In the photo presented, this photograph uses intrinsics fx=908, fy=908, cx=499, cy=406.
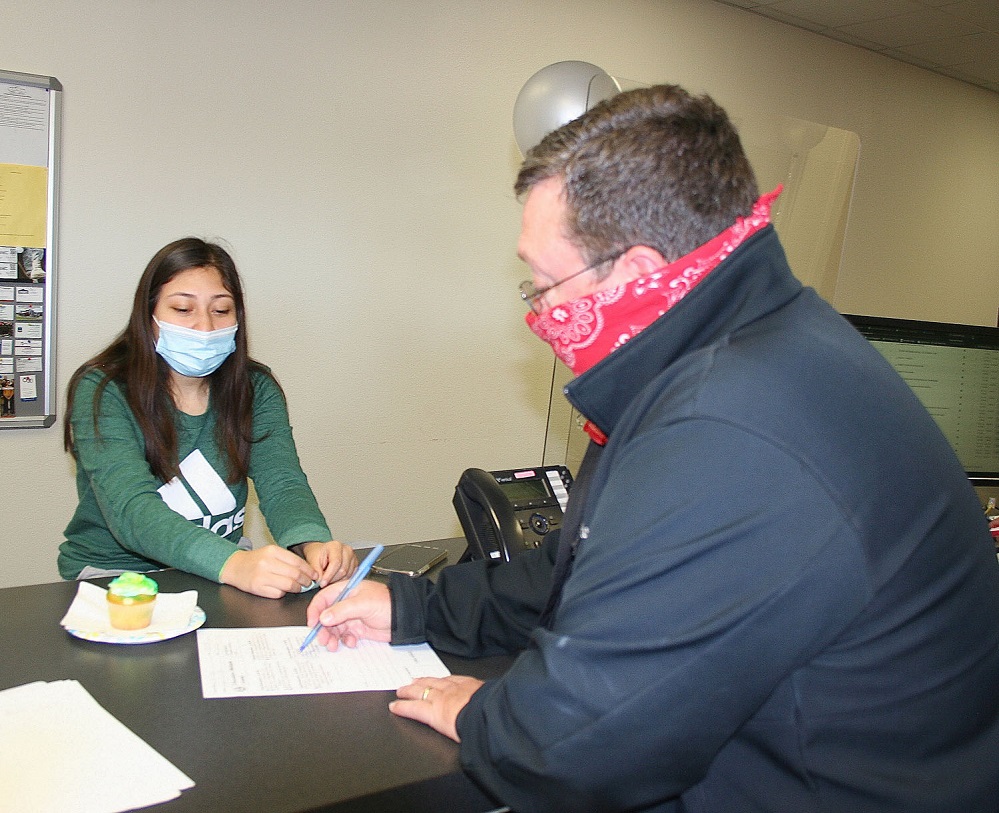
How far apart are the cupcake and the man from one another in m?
0.48

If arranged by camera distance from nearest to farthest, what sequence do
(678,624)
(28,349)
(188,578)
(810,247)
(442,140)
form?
1. (678,624)
2. (188,578)
3. (28,349)
4. (810,247)
5. (442,140)

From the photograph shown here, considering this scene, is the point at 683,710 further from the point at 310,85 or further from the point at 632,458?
the point at 310,85

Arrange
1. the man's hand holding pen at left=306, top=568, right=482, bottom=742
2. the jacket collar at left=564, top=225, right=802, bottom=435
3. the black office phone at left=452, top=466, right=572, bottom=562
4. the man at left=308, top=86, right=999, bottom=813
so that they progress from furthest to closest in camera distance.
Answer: the black office phone at left=452, top=466, right=572, bottom=562 < the man's hand holding pen at left=306, top=568, right=482, bottom=742 < the jacket collar at left=564, top=225, right=802, bottom=435 < the man at left=308, top=86, right=999, bottom=813

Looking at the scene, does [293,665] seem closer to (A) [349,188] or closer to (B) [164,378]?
(B) [164,378]

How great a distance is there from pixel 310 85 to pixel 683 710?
2953 millimetres

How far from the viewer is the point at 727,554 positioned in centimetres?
85

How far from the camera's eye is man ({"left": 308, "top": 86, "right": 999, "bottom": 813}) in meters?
0.86

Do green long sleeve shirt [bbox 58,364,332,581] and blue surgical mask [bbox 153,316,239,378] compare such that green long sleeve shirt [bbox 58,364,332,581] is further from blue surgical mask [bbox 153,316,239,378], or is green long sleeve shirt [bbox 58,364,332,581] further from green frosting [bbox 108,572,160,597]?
green frosting [bbox 108,572,160,597]

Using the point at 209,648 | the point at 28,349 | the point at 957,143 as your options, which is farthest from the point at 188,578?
the point at 957,143

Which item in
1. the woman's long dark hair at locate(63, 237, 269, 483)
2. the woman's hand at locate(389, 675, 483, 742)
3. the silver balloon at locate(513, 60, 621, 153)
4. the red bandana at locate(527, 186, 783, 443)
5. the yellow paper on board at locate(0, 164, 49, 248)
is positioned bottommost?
the woman's hand at locate(389, 675, 483, 742)

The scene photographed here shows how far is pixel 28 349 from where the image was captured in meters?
2.88

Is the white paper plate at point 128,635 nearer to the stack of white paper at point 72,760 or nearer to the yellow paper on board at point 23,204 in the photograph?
the stack of white paper at point 72,760

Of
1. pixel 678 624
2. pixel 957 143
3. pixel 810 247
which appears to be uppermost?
pixel 957 143

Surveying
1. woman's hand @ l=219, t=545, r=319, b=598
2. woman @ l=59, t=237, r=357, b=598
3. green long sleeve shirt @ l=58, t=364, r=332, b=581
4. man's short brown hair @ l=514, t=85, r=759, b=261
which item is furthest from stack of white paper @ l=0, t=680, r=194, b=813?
man's short brown hair @ l=514, t=85, r=759, b=261
